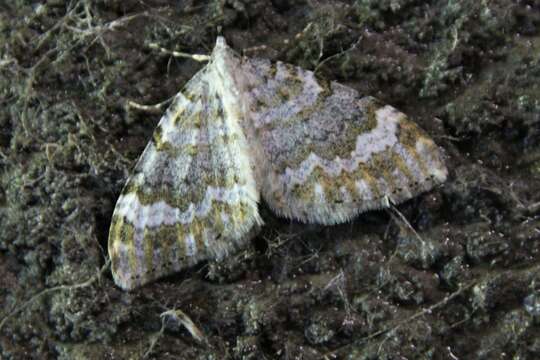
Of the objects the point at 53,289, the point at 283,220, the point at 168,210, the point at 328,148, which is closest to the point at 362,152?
the point at 328,148

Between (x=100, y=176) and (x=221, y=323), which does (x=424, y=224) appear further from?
(x=100, y=176)

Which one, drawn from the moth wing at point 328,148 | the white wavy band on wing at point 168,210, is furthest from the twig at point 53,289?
the moth wing at point 328,148

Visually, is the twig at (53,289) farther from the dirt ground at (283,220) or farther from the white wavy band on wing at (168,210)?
the white wavy band on wing at (168,210)

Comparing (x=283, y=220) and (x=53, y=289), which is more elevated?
(x=53, y=289)

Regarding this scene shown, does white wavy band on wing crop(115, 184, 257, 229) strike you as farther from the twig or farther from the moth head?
the moth head

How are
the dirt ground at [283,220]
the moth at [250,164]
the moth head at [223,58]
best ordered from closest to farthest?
the dirt ground at [283,220] → the moth at [250,164] → the moth head at [223,58]

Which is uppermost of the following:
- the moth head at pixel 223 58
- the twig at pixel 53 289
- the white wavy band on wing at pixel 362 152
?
the moth head at pixel 223 58

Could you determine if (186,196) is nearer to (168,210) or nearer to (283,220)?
(168,210)
